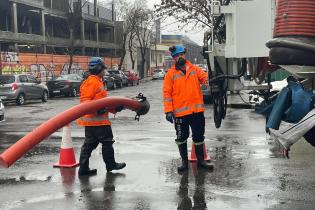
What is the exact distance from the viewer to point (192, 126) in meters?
7.51

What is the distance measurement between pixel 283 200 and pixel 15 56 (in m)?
31.7

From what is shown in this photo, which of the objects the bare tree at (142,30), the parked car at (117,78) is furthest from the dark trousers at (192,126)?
the bare tree at (142,30)

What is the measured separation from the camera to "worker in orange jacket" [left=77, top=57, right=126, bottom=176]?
24.4 feet

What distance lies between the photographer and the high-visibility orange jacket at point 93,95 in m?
7.40

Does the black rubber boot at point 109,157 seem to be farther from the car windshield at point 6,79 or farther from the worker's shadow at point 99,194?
the car windshield at point 6,79

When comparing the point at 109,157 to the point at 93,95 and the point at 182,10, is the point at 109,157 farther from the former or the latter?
the point at 182,10

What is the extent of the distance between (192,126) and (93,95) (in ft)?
4.85

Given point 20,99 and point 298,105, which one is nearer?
point 298,105

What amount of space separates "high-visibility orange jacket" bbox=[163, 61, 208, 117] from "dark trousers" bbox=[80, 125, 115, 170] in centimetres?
97

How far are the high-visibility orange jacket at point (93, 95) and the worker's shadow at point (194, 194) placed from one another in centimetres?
142

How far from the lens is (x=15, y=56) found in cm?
3531

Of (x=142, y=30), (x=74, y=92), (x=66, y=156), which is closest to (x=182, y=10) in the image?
(x=74, y=92)

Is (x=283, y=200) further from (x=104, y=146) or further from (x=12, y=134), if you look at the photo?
(x=12, y=134)

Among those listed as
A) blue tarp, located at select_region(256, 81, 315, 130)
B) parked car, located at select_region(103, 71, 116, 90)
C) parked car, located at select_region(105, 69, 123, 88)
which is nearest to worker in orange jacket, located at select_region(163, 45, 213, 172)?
blue tarp, located at select_region(256, 81, 315, 130)
